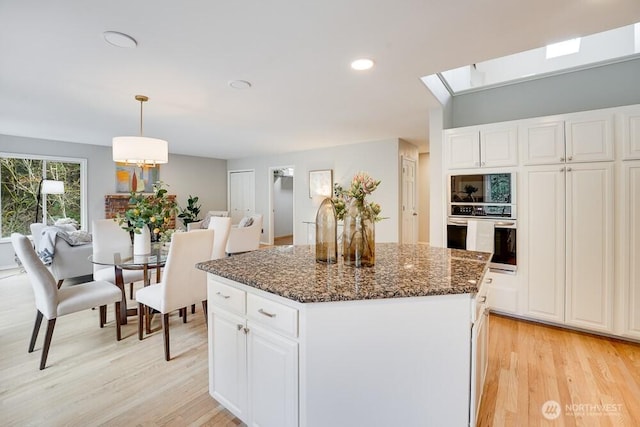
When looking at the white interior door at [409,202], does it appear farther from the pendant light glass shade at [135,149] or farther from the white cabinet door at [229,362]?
the white cabinet door at [229,362]

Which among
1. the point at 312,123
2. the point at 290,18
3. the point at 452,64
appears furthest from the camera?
the point at 312,123

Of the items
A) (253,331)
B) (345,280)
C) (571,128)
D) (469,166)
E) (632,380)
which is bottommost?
(632,380)

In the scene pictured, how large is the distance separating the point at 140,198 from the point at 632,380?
4262 millimetres

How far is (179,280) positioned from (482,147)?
319 cm

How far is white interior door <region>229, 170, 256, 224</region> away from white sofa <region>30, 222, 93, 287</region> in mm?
4255

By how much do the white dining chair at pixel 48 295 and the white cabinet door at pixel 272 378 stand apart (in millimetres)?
1775

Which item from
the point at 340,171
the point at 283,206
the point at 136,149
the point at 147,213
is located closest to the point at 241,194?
the point at 283,206

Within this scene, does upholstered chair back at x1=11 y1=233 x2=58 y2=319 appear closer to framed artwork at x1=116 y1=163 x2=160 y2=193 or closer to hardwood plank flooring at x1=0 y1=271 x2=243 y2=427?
hardwood plank flooring at x1=0 y1=271 x2=243 y2=427

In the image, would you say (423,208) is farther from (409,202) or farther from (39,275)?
(39,275)

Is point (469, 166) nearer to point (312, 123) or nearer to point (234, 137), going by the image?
point (312, 123)

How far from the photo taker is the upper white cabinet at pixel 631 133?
2.41 meters

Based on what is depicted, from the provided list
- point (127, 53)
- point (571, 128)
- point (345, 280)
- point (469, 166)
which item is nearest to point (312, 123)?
point (469, 166)

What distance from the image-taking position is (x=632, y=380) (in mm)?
2045

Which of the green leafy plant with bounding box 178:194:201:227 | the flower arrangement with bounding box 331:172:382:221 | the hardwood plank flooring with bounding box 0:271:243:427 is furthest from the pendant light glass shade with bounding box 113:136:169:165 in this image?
the green leafy plant with bounding box 178:194:201:227
